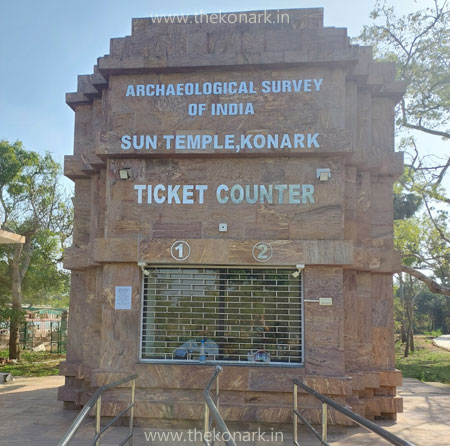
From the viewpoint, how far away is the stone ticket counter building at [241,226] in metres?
7.04

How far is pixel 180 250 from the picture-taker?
722 centimetres

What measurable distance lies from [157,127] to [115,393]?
3864mm

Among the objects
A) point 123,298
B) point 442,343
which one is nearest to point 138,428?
point 123,298

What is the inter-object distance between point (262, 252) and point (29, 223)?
12.6 m

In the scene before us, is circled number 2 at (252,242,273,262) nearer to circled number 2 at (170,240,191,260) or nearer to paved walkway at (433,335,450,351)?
circled number 2 at (170,240,191,260)

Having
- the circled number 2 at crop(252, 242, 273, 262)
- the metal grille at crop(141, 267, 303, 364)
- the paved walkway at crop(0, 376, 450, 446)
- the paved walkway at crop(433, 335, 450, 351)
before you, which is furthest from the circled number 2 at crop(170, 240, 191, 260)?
the paved walkway at crop(433, 335, 450, 351)

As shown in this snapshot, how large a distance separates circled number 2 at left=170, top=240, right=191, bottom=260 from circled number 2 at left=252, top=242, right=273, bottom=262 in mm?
932

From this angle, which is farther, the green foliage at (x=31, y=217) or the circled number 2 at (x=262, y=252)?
the green foliage at (x=31, y=217)

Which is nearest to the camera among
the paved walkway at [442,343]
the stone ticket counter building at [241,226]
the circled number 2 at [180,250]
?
the stone ticket counter building at [241,226]

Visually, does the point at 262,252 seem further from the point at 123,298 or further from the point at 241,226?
the point at 123,298

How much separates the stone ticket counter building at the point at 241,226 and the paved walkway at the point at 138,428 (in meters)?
0.39

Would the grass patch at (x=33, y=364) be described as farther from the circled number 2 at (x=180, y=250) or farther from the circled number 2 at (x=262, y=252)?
the circled number 2 at (x=262, y=252)

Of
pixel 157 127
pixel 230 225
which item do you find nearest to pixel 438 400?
pixel 230 225

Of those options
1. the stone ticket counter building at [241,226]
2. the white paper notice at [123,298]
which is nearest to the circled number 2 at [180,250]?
the stone ticket counter building at [241,226]
